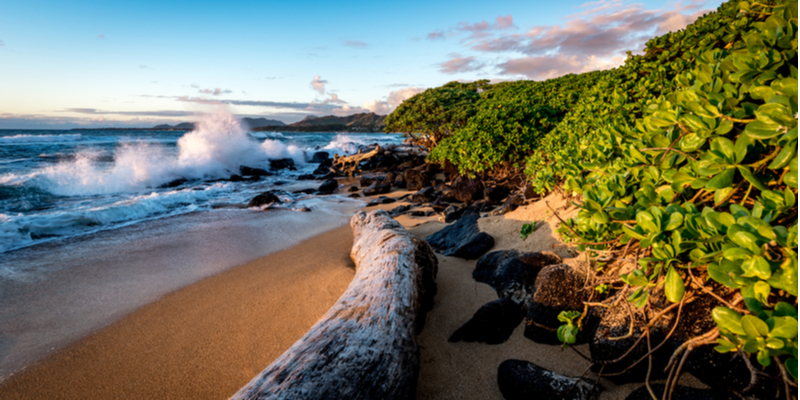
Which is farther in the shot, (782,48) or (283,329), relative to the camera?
(283,329)

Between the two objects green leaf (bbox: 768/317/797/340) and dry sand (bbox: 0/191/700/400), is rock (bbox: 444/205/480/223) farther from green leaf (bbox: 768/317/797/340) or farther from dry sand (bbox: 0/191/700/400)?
green leaf (bbox: 768/317/797/340)

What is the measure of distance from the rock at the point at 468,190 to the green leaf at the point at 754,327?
275 inches

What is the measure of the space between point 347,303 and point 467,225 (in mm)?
2982

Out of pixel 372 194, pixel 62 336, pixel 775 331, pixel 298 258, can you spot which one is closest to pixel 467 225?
pixel 298 258

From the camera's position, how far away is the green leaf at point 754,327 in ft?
3.08

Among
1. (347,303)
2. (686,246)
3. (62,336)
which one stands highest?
(686,246)

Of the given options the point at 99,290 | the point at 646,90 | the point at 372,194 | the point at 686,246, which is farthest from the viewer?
the point at 372,194

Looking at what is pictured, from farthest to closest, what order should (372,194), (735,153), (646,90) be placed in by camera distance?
(372,194)
(646,90)
(735,153)

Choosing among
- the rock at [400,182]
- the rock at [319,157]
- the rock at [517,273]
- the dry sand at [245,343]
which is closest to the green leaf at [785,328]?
the dry sand at [245,343]

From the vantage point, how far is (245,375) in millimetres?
2646

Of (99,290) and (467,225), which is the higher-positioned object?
(467,225)

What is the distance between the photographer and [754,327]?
0.96 m

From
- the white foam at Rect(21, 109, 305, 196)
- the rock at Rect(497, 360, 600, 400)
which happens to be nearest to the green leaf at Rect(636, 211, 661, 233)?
the rock at Rect(497, 360, 600, 400)

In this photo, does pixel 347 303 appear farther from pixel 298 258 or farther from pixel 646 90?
pixel 646 90
